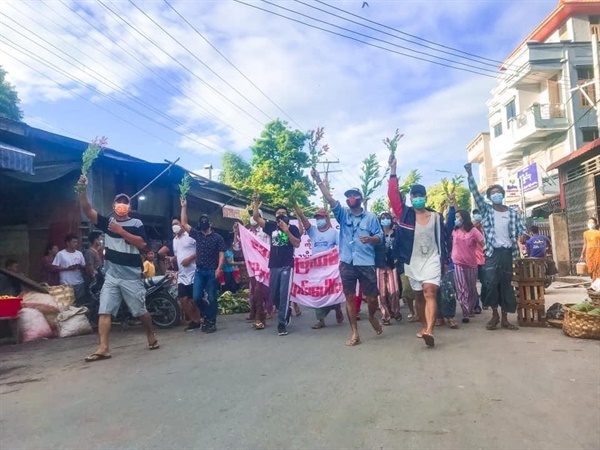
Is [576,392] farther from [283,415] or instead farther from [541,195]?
[541,195]

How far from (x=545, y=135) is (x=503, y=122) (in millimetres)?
4894

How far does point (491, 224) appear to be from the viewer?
23.2ft

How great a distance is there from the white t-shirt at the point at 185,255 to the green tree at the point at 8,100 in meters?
14.2

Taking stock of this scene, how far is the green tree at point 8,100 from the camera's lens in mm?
18688

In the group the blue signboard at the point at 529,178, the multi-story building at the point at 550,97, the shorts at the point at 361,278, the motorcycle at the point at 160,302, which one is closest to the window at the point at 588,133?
the multi-story building at the point at 550,97

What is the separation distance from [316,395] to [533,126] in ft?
95.1

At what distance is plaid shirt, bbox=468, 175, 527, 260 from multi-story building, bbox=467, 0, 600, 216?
19938mm

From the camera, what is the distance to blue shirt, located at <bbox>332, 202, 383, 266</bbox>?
21.0 feet

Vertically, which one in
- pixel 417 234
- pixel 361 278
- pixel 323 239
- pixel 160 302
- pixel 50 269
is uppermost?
pixel 323 239

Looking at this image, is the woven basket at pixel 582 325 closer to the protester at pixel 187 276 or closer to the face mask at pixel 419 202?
the face mask at pixel 419 202

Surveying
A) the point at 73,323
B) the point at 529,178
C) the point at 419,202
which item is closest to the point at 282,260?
the point at 419,202

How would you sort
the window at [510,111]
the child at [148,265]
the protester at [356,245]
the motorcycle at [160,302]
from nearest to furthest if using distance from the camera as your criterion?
the protester at [356,245]
the motorcycle at [160,302]
the child at [148,265]
the window at [510,111]

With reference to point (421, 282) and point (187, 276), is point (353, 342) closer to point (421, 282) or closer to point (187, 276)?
point (421, 282)

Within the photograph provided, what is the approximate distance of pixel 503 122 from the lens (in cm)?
3412
